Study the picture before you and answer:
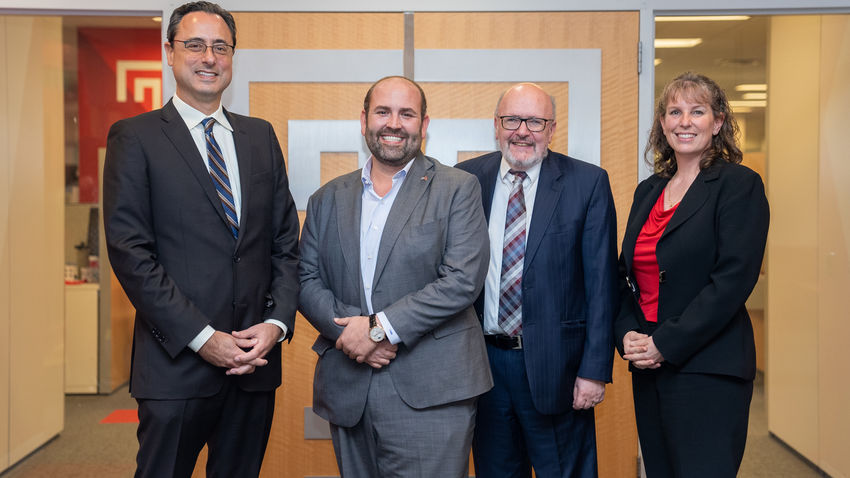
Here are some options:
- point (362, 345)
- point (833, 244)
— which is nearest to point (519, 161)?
point (362, 345)

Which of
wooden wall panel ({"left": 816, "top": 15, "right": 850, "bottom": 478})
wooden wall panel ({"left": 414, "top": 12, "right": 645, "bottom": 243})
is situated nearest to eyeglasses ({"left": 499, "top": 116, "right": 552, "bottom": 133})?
wooden wall panel ({"left": 414, "top": 12, "right": 645, "bottom": 243})

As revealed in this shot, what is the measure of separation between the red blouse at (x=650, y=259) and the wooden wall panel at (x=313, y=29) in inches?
57.7

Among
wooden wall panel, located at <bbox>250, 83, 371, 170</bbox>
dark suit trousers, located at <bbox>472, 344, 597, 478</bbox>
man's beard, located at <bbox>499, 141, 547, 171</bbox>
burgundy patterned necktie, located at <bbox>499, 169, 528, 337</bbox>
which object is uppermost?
wooden wall panel, located at <bbox>250, 83, 371, 170</bbox>

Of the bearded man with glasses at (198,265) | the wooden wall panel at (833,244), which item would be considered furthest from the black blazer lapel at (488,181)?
the wooden wall panel at (833,244)

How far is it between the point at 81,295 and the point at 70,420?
1.35m

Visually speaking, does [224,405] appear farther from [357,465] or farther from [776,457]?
[776,457]

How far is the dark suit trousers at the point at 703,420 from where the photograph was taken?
85.2 inches

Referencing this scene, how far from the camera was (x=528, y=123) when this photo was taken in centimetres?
262

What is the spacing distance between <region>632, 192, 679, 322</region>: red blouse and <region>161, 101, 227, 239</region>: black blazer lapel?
1.32 metres

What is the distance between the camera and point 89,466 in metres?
3.99

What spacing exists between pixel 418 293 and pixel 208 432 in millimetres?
775

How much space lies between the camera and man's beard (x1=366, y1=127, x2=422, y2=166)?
2.31 m

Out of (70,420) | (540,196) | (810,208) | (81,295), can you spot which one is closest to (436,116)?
(540,196)

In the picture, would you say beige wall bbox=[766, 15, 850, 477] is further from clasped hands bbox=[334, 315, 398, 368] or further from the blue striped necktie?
the blue striped necktie
